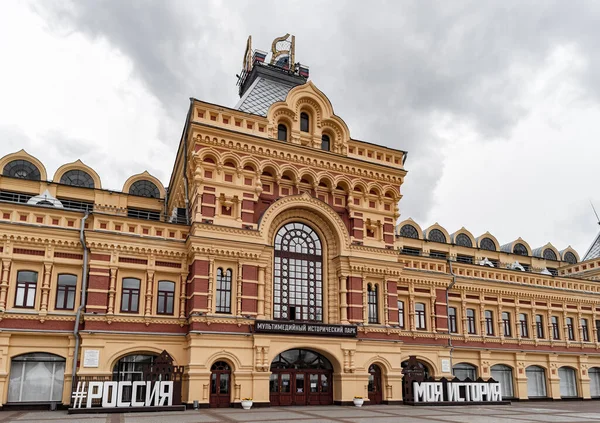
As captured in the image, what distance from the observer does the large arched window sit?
33.2 metres

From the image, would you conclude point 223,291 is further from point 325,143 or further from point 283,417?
point 325,143

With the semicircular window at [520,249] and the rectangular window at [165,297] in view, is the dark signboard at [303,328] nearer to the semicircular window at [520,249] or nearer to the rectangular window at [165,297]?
the rectangular window at [165,297]

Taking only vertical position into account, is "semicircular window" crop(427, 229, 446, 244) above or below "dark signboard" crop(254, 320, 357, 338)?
above

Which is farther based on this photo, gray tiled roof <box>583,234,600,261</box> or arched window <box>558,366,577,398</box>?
gray tiled roof <box>583,234,600,261</box>

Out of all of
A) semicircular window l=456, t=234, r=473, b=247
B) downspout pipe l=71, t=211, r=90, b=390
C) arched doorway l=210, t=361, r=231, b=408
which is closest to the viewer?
downspout pipe l=71, t=211, r=90, b=390

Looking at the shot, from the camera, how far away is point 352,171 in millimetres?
36344

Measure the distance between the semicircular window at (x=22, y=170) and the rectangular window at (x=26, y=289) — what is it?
11197 mm

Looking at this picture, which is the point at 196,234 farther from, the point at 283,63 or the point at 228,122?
the point at 283,63

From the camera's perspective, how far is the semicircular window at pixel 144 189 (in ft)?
135

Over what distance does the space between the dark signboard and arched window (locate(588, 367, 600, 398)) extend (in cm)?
2485

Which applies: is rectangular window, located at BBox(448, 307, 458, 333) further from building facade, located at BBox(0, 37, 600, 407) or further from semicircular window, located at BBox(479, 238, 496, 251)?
semicircular window, located at BBox(479, 238, 496, 251)

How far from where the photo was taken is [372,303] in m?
35.3

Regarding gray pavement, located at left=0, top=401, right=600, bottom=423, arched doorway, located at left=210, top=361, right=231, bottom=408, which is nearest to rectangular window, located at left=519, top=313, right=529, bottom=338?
gray pavement, located at left=0, top=401, right=600, bottom=423

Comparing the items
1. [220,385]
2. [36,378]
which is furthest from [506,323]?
[36,378]
